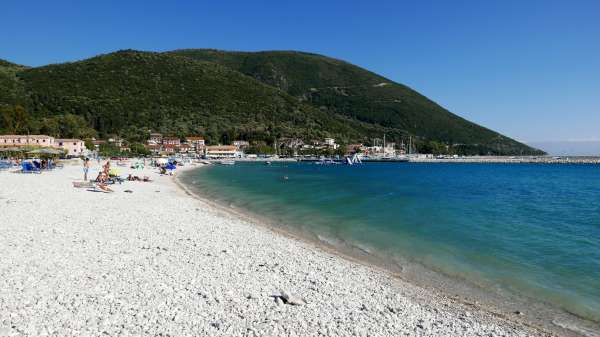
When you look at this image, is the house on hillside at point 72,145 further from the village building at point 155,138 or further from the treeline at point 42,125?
the village building at point 155,138

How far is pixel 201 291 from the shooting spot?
267 inches

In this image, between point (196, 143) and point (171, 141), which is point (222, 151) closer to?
point (196, 143)

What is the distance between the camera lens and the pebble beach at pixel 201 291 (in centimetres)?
550

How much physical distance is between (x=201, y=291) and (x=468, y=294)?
5.48 m

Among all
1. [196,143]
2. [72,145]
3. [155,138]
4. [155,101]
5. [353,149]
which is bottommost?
[72,145]

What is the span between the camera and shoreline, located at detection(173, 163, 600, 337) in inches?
269

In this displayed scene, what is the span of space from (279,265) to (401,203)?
17.5 m

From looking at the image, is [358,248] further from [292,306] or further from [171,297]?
[171,297]

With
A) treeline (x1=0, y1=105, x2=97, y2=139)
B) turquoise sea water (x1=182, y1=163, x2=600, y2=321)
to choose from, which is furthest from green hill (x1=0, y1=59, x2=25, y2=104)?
turquoise sea water (x1=182, y1=163, x2=600, y2=321)

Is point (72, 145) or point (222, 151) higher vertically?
point (72, 145)

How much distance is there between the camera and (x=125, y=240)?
1047cm

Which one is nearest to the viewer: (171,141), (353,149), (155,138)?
(155,138)

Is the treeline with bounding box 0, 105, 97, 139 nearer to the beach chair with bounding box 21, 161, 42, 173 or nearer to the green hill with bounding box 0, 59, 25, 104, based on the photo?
the green hill with bounding box 0, 59, 25, 104

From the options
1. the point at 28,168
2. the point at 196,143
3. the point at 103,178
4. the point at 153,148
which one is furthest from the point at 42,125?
the point at 103,178
